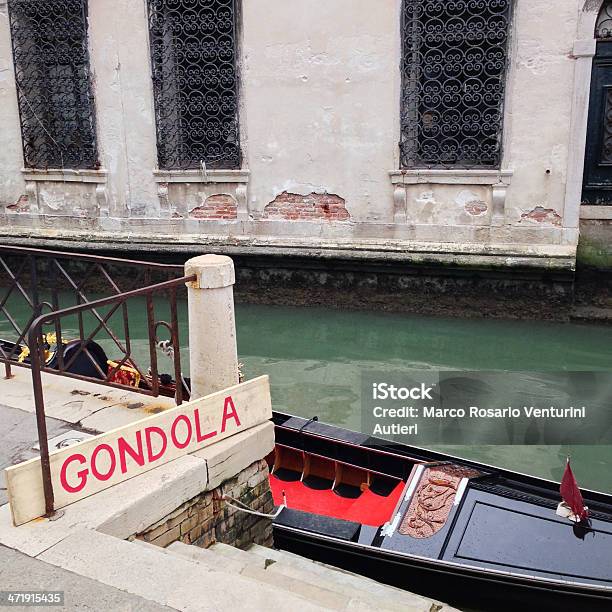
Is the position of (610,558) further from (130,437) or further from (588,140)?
(588,140)

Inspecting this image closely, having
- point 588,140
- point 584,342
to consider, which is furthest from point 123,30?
point 584,342

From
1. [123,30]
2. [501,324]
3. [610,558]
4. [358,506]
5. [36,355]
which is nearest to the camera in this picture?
Answer: [36,355]

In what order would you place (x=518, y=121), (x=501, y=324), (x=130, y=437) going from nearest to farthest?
(x=130, y=437) → (x=518, y=121) → (x=501, y=324)

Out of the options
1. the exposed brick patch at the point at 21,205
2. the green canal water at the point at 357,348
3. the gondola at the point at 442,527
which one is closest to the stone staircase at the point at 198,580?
the gondola at the point at 442,527

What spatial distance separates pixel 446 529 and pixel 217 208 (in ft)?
19.3

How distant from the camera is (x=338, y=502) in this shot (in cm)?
421

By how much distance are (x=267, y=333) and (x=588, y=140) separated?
408cm

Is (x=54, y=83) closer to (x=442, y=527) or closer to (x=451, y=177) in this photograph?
(x=451, y=177)

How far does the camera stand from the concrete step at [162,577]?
223 centimetres

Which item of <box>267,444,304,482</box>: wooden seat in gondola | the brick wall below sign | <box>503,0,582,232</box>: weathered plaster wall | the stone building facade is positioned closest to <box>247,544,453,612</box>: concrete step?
the brick wall below sign

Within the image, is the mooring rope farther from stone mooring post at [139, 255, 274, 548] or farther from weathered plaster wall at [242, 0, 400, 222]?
weathered plaster wall at [242, 0, 400, 222]

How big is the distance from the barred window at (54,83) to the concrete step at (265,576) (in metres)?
7.06

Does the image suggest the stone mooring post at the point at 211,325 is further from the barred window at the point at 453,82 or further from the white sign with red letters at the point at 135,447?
the barred window at the point at 453,82

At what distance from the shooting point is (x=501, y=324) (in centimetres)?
785
